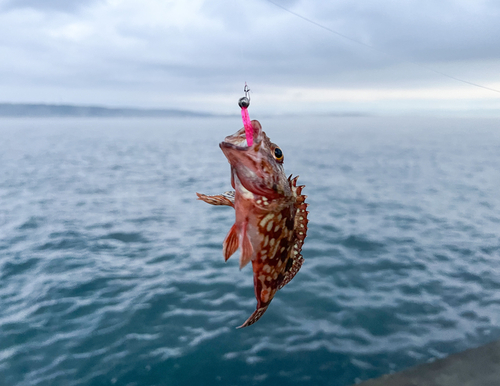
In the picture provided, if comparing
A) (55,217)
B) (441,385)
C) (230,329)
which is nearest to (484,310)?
(441,385)

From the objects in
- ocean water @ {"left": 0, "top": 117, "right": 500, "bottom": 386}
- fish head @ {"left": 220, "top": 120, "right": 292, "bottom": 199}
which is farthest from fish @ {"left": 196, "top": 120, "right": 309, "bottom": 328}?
ocean water @ {"left": 0, "top": 117, "right": 500, "bottom": 386}

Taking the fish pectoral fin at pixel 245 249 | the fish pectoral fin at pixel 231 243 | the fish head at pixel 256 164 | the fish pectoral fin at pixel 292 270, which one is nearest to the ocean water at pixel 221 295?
the fish pectoral fin at pixel 292 270

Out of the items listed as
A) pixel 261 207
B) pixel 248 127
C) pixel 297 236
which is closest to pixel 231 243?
pixel 261 207

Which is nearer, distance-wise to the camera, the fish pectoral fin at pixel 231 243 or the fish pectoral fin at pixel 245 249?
the fish pectoral fin at pixel 245 249

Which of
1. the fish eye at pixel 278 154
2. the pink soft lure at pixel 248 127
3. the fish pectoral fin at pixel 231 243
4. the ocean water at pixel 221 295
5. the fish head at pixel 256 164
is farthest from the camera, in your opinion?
the ocean water at pixel 221 295

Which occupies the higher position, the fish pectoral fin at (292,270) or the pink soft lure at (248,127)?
the pink soft lure at (248,127)

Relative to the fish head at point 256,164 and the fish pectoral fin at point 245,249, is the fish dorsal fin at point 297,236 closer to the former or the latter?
the fish head at point 256,164

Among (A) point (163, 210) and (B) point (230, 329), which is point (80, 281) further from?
(A) point (163, 210)

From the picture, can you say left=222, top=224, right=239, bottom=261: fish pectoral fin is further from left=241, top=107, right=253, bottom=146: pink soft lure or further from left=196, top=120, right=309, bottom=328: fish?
left=241, top=107, right=253, bottom=146: pink soft lure
